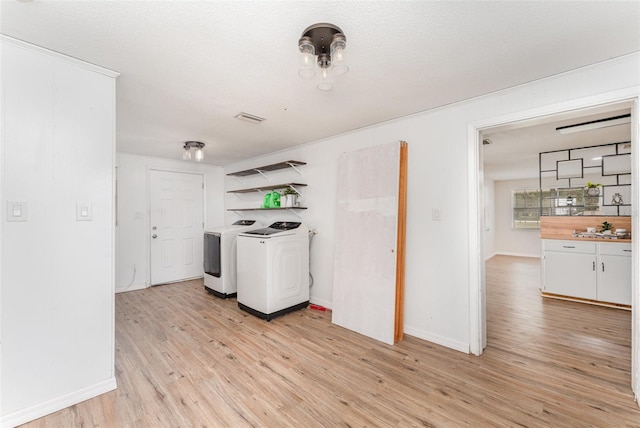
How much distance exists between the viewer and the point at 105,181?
194 cm

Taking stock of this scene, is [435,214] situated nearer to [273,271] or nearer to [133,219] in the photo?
[273,271]

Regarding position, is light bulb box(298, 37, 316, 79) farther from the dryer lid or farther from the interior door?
the interior door

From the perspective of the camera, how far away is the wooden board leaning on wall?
150 inches

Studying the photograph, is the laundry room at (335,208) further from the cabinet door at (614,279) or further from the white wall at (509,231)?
the white wall at (509,231)

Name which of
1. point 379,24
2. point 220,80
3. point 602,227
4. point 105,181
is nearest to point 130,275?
point 105,181

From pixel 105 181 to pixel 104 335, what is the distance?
107 centimetres

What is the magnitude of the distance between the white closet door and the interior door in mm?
3224

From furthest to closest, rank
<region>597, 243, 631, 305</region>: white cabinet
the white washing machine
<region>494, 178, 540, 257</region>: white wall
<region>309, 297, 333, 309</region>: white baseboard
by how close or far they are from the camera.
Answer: <region>494, 178, 540, 257</region>: white wall, <region>309, 297, 333, 309</region>: white baseboard, <region>597, 243, 631, 305</region>: white cabinet, the white washing machine

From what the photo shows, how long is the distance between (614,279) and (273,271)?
14.3 feet

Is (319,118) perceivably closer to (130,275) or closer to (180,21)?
(180,21)

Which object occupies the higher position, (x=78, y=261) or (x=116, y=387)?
(x=78, y=261)

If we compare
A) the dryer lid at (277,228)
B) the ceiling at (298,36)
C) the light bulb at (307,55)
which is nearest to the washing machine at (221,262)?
the dryer lid at (277,228)

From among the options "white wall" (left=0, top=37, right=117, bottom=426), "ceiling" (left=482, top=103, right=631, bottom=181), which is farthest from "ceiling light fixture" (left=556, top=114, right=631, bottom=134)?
"white wall" (left=0, top=37, right=117, bottom=426)

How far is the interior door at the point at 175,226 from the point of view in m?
4.75
